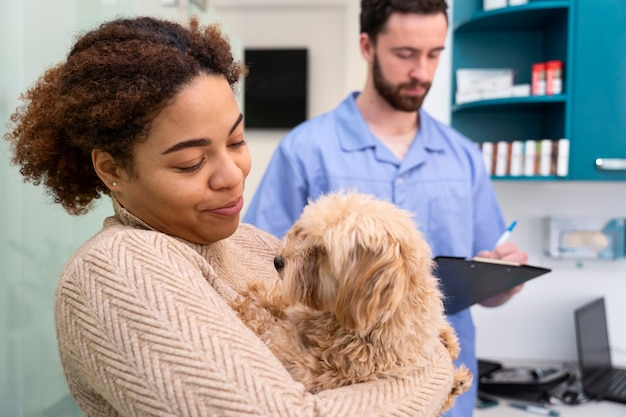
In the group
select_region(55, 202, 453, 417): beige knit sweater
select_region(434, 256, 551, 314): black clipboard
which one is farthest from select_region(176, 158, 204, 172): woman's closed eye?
select_region(434, 256, 551, 314): black clipboard

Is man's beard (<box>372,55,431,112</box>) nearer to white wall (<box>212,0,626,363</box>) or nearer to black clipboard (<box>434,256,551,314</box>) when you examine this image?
black clipboard (<box>434,256,551,314</box>)

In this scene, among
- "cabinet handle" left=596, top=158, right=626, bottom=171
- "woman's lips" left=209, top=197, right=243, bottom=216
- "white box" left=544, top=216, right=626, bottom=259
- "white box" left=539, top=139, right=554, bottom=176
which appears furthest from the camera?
"white box" left=544, top=216, right=626, bottom=259

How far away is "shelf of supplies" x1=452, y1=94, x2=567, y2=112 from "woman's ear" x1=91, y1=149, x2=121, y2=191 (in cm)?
215

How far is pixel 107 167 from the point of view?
915 mm

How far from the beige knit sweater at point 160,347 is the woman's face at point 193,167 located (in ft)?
0.20

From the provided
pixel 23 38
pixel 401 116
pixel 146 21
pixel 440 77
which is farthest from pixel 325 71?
pixel 146 21

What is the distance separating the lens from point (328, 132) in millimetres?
2018

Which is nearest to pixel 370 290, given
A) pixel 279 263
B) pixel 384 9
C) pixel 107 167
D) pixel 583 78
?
pixel 279 263

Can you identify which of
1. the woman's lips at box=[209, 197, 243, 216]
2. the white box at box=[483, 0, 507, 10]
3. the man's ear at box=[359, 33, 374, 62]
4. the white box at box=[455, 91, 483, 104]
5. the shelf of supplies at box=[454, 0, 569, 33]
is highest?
the white box at box=[483, 0, 507, 10]

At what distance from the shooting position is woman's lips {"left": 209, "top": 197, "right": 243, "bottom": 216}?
939mm

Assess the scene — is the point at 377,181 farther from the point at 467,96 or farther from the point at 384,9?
the point at 467,96

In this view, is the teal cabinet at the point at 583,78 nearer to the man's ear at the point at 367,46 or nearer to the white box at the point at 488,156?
the white box at the point at 488,156

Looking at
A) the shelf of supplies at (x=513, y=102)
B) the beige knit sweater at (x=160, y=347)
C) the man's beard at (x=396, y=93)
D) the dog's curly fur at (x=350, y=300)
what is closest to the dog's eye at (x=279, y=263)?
the dog's curly fur at (x=350, y=300)

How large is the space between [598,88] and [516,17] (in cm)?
51
